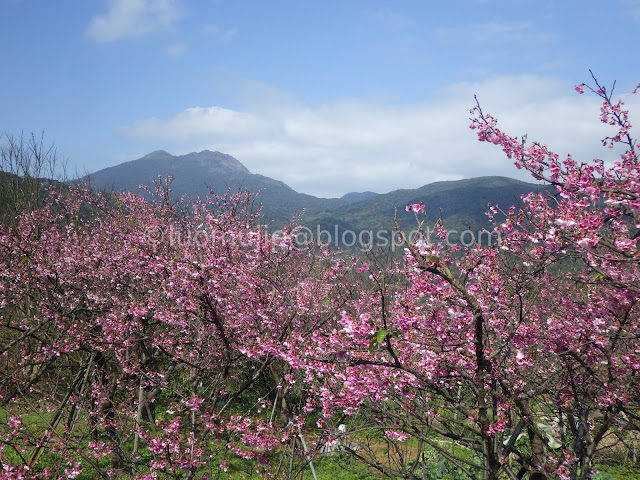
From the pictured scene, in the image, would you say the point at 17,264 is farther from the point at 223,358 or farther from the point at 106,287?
the point at 223,358

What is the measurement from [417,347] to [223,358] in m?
4.50

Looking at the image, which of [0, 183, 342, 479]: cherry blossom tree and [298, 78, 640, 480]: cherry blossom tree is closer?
[298, 78, 640, 480]: cherry blossom tree

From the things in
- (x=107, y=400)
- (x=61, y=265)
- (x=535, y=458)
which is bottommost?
(x=107, y=400)

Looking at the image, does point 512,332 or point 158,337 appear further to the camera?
Answer: point 158,337

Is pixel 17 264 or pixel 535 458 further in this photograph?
pixel 17 264

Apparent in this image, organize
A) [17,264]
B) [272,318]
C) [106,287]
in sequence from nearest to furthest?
[272,318], [106,287], [17,264]

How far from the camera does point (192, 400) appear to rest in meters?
5.75

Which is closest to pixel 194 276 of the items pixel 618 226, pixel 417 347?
pixel 417 347

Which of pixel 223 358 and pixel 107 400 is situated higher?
pixel 223 358

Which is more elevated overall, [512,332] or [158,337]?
[512,332]

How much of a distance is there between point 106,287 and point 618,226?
9.54 meters

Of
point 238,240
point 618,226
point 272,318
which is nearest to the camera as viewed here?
point 618,226

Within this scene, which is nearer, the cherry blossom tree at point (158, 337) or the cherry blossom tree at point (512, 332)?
the cherry blossom tree at point (512, 332)

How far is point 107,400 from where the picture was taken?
793cm
